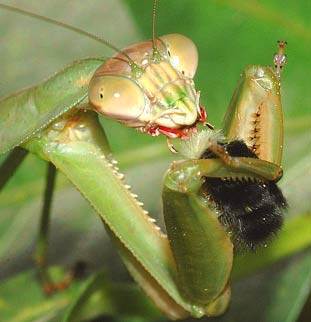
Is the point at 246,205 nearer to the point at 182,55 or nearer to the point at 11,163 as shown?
the point at 182,55

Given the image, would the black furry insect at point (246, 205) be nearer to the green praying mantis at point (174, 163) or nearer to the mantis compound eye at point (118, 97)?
the green praying mantis at point (174, 163)

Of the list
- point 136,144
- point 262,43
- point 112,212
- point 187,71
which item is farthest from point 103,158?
point 262,43

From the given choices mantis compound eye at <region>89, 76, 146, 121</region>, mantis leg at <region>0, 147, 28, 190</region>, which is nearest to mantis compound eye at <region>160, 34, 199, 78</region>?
mantis compound eye at <region>89, 76, 146, 121</region>

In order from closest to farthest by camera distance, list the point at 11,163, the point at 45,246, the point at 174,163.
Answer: the point at 174,163
the point at 11,163
the point at 45,246

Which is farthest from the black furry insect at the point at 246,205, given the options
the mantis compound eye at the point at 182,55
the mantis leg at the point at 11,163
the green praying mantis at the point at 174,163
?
the mantis leg at the point at 11,163

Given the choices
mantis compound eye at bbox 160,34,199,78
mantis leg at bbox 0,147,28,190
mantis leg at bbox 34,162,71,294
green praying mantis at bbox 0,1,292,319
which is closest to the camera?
green praying mantis at bbox 0,1,292,319

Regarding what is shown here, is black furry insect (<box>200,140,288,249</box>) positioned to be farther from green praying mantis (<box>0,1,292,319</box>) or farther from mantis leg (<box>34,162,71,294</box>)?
mantis leg (<box>34,162,71,294</box>)

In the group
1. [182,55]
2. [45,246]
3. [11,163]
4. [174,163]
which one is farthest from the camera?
[45,246]

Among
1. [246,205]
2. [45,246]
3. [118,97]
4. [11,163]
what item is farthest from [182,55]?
[45,246]

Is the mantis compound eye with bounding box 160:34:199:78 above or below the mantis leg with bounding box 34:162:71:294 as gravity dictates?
above
